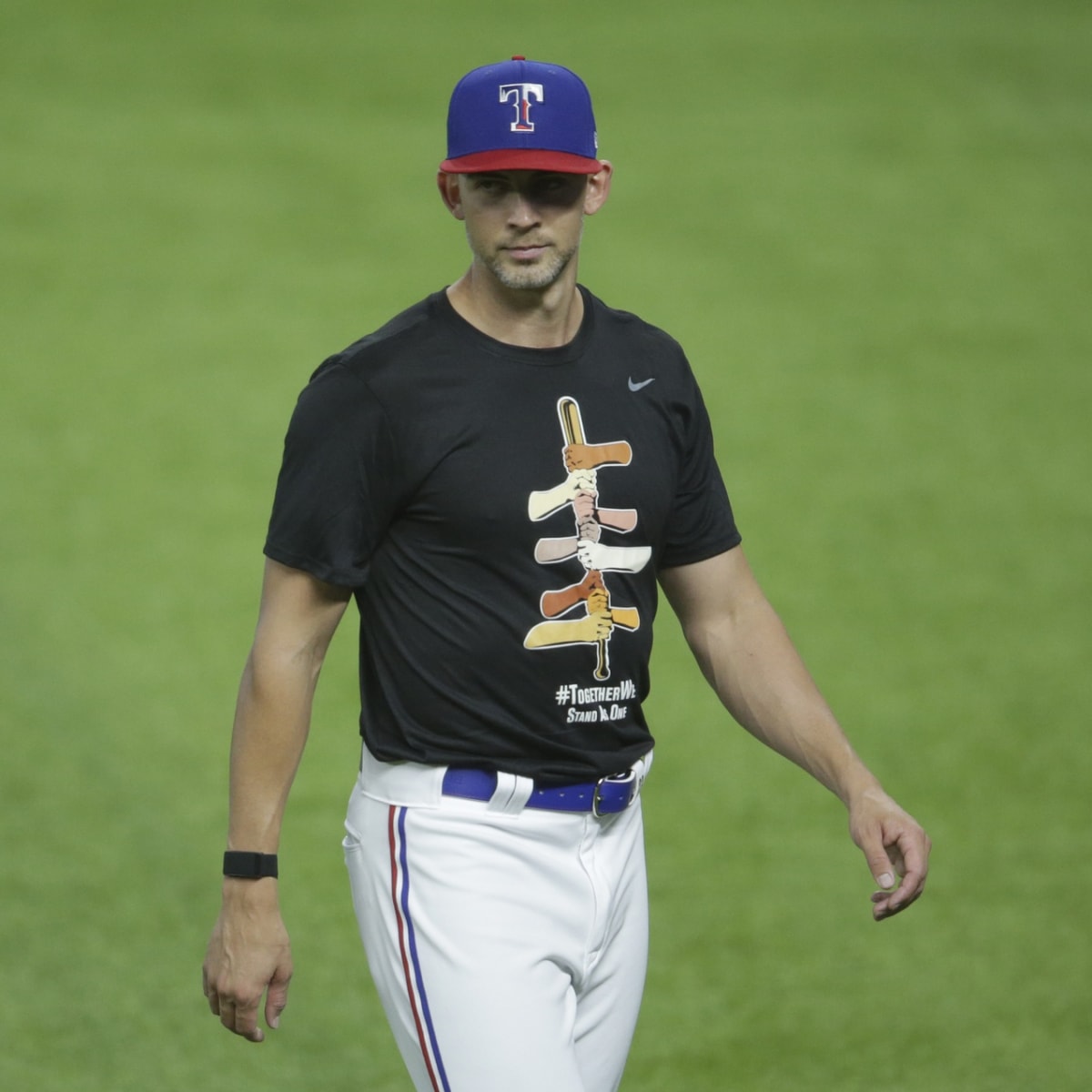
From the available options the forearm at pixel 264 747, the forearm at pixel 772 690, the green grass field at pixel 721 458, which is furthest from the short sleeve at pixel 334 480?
the green grass field at pixel 721 458

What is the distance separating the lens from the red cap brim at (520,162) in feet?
9.86

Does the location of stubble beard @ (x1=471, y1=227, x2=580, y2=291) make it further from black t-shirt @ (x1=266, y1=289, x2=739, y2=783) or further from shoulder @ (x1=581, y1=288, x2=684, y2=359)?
shoulder @ (x1=581, y1=288, x2=684, y2=359)

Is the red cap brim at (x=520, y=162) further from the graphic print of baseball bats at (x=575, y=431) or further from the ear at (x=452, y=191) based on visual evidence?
the graphic print of baseball bats at (x=575, y=431)

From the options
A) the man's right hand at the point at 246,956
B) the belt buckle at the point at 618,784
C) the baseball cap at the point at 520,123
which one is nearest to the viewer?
the man's right hand at the point at 246,956

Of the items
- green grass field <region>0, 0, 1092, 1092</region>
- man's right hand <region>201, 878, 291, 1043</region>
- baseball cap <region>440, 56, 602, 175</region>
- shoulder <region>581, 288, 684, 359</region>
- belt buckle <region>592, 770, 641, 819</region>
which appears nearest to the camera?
man's right hand <region>201, 878, 291, 1043</region>

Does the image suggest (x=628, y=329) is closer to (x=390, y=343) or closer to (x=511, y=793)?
(x=390, y=343)

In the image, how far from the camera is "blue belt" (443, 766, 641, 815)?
3.05 metres

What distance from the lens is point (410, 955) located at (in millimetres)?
3004

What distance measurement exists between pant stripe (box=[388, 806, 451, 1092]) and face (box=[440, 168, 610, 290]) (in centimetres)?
90

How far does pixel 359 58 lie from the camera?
12523 mm

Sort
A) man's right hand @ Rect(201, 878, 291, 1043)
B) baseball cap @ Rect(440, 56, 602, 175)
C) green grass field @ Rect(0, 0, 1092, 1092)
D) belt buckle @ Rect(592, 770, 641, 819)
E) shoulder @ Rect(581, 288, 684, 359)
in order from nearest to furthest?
man's right hand @ Rect(201, 878, 291, 1043) → baseball cap @ Rect(440, 56, 602, 175) → belt buckle @ Rect(592, 770, 641, 819) → shoulder @ Rect(581, 288, 684, 359) → green grass field @ Rect(0, 0, 1092, 1092)

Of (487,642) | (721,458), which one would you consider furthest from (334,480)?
(721,458)

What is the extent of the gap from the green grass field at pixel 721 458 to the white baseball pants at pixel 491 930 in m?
1.77

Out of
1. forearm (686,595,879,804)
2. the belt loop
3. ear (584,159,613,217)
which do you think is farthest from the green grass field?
ear (584,159,613,217)
